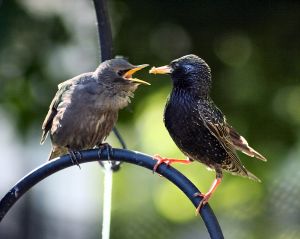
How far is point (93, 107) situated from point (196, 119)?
A: 441mm

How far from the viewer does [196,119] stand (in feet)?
10.9

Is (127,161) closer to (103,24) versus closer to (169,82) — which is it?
(103,24)

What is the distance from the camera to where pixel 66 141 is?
3494mm

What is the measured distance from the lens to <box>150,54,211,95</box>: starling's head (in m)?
3.28

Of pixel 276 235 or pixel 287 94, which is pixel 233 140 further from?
pixel 276 235

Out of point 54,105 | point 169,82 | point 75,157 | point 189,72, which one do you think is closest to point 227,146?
point 189,72

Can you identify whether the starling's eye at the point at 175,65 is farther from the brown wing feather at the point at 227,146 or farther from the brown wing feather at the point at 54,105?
the brown wing feather at the point at 54,105

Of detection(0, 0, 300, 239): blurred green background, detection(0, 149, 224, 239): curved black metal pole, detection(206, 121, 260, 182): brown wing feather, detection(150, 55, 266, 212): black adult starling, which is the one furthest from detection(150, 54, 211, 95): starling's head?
detection(0, 0, 300, 239): blurred green background

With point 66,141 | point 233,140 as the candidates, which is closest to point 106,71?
point 66,141

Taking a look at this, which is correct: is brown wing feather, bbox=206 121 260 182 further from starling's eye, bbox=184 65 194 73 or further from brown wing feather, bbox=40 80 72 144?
brown wing feather, bbox=40 80 72 144

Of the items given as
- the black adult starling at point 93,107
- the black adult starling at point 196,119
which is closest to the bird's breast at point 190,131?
the black adult starling at point 196,119

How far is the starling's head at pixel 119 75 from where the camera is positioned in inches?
137

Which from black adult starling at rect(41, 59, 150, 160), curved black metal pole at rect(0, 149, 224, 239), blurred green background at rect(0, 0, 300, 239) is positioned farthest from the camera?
blurred green background at rect(0, 0, 300, 239)

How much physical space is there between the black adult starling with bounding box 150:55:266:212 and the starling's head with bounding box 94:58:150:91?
24 cm
